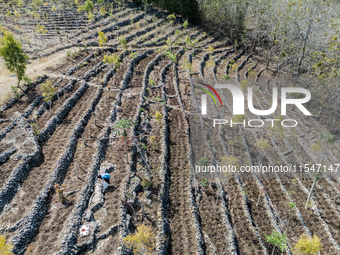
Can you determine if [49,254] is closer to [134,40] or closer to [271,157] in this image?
[271,157]

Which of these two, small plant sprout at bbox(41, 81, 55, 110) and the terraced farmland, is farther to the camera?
small plant sprout at bbox(41, 81, 55, 110)

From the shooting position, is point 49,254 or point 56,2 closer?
point 49,254

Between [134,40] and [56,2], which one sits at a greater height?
[56,2]

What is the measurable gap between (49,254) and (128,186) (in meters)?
6.24

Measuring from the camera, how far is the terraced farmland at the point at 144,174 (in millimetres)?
15094

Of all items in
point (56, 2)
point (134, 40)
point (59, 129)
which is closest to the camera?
point (59, 129)

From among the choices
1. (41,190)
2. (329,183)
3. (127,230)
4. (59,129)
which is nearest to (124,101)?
(59,129)

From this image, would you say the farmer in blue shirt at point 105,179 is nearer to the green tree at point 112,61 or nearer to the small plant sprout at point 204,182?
the small plant sprout at point 204,182

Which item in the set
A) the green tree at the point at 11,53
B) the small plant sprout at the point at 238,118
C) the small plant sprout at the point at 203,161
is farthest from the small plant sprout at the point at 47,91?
the small plant sprout at the point at 238,118

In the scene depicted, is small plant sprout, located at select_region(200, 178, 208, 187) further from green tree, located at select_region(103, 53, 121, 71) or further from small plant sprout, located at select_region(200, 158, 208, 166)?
green tree, located at select_region(103, 53, 121, 71)

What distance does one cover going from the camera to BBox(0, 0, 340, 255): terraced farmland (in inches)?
594

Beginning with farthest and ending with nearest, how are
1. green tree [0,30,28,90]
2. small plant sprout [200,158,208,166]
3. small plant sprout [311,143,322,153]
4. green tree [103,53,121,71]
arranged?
green tree [103,53,121,71] < green tree [0,30,28,90] < small plant sprout [311,143,322,153] < small plant sprout [200,158,208,166]

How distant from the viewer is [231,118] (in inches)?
1120

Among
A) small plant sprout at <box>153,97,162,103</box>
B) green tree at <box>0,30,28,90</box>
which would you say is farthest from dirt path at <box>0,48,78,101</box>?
small plant sprout at <box>153,97,162,103</box>
